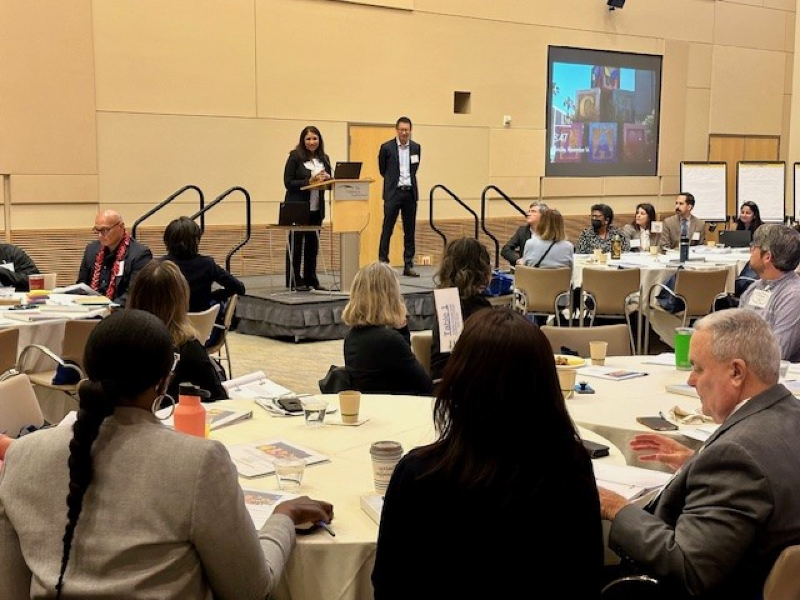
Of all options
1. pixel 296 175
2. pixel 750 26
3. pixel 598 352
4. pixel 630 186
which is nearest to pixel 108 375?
pixel 598 352

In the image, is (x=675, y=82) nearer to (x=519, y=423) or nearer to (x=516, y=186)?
(x=516, y=186)

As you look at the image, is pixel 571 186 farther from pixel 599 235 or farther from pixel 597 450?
pixel 597 450

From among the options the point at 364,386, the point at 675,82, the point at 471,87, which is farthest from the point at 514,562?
the point at 675,82

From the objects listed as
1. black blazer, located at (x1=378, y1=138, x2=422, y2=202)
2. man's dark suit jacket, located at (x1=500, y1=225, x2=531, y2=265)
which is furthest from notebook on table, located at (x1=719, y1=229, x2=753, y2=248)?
black blazer, located at (x1=378, y1=138, x2=422, y2=202)

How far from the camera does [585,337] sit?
493cm

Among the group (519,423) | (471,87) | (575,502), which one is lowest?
(575,502)

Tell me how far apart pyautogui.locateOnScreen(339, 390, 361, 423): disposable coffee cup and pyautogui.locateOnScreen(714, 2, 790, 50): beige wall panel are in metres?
15.1

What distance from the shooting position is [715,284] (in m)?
8.19

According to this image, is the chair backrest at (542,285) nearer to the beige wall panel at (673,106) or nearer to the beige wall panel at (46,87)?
the beige wall panel at (46,87)

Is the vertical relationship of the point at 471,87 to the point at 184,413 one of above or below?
above

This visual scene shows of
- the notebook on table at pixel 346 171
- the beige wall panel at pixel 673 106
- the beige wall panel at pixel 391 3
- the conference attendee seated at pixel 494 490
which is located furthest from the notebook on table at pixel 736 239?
the conference attendee seated at pixel 494 490

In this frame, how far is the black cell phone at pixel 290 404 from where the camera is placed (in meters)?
3.50

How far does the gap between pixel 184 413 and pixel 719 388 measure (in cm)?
150

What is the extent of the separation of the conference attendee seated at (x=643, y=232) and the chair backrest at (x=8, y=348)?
6854 mm
